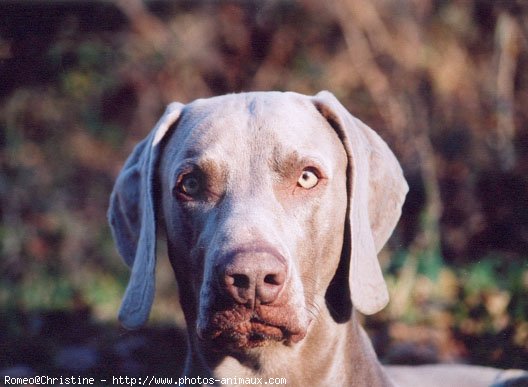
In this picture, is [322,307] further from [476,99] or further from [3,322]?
[476,99]

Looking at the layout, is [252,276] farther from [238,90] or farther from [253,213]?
[238,90]

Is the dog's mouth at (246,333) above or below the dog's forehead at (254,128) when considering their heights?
below

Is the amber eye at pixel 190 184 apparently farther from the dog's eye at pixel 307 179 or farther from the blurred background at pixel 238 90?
the blurred background at pixel 238 90

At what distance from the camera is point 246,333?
2.67 meters

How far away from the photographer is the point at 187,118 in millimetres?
3223

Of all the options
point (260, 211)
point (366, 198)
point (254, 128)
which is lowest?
point (366, 198)

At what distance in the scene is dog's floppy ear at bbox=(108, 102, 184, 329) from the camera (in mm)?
3156

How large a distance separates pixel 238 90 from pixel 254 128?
5.00 meters

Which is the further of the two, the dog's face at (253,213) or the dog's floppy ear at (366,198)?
the dog's floppy ear at (366,198)

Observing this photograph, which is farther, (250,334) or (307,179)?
(307,179)

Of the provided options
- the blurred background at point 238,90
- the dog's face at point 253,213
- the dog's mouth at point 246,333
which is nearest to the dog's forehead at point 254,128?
the dog's face at point 253,213

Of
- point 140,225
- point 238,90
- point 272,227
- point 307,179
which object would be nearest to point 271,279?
point 272,227

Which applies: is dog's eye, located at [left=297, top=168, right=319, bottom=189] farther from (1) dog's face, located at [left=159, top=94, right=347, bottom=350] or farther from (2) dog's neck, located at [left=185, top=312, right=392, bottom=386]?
(2) dog's neck, located at [left=185, top=312, right=392, bottom=386]

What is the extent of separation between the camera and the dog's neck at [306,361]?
2990mm
